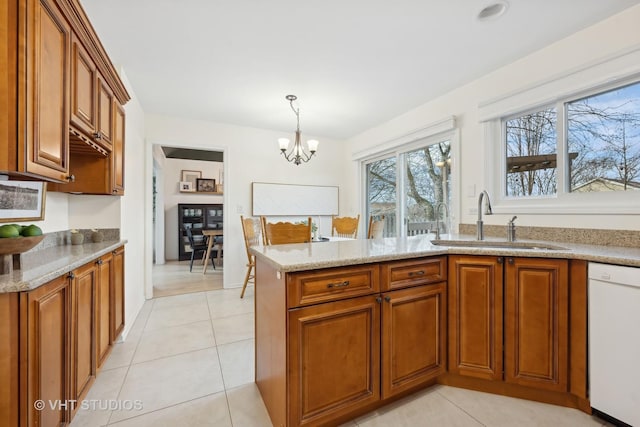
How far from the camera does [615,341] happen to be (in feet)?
4.51

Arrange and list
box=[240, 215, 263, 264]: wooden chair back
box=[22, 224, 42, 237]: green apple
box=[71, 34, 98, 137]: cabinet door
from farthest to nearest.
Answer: box=[240, 215, 263, 264]: wooden chair back → box=[71, 34, 98, 137]: cabinet door → box=[22, 224, 42, 237]: green apple

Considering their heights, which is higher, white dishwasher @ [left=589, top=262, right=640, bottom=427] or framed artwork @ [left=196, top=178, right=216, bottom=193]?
framed artwork @ [left=196, top=178, right=216, bottom=193]

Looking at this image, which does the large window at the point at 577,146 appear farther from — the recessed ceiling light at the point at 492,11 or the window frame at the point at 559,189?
Result: the recessed ceiling light at the point at 492,11

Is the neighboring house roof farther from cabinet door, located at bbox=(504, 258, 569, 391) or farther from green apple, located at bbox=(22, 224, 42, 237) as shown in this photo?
green apple, located at bbox=(22, 224, 42, 237)

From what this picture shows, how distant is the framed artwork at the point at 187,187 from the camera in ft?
21.2

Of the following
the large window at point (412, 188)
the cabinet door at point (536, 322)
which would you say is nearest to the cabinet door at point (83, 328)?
the cabinet door at point (536, 322)

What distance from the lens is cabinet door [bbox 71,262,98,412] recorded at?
141 cm

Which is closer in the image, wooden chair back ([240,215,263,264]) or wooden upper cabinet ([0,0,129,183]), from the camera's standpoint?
wooden upper cabinet ([0,0,129,183])

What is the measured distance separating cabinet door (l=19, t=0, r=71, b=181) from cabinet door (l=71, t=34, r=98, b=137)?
92 millimetres

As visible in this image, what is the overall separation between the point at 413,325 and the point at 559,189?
1.65 metres

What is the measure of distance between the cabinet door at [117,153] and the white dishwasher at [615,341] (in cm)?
309

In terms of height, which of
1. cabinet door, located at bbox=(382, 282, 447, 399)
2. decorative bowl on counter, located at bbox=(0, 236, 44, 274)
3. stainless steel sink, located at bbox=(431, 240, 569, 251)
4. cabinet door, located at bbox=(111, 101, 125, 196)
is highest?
cabinet door, located at bbox=(111, 101, 125, 196)

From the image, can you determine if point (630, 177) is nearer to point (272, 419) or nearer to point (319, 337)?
point (319, 337)

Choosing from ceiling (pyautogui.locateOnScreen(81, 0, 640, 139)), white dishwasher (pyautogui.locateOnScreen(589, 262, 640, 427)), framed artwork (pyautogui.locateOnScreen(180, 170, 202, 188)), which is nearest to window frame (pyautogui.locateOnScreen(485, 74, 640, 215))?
ceiling (pyautogui.locateOnScreen(81, 0, 640, 139))
